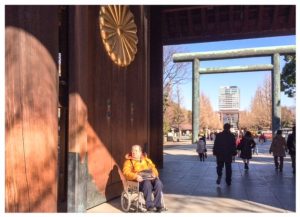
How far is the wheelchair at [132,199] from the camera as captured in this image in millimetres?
5840

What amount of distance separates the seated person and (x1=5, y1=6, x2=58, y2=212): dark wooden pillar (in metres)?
1.66

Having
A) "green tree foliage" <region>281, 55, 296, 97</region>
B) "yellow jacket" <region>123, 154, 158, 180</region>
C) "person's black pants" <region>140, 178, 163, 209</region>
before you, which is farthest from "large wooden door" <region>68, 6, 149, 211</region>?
"green tree foliage" <region>281, 55, 296, 97</region>

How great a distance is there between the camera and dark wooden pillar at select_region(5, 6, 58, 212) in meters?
4.27

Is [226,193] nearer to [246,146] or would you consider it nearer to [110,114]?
[110,114]

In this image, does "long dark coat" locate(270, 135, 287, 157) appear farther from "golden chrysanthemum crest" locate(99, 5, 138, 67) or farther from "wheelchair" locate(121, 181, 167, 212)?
"wheelchair" locate(121, 181, 167, 212)

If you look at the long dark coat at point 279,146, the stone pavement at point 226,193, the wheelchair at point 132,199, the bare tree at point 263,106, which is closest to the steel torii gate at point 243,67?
the long dark coat at point 279,146

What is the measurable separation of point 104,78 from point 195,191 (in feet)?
10.2

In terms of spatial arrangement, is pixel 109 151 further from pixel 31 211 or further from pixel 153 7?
pixel 153 7

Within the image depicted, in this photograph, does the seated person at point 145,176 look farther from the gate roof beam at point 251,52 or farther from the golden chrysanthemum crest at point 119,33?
the gate roof beam at point 251,52

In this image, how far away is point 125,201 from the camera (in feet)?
20.5

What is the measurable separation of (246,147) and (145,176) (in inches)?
295

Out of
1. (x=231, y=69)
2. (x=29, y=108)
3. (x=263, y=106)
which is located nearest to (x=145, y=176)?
(x=29, y=108)

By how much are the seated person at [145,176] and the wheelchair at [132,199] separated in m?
0.08

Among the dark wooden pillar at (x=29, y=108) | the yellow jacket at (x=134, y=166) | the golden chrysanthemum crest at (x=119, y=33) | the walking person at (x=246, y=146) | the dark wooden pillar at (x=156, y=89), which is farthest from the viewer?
the walking person at (x=246, y=146)
